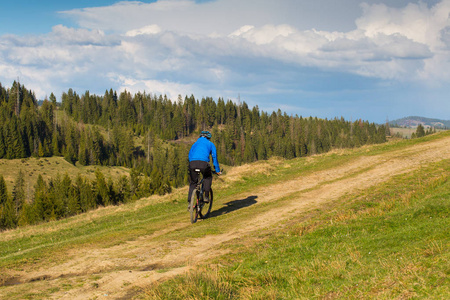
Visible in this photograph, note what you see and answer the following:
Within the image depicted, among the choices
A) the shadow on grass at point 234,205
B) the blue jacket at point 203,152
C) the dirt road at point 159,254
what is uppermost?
the blue jacket at point 203,152

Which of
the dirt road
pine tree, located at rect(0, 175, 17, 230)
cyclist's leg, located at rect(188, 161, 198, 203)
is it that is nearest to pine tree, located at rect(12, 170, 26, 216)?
pine tree, located at rect(0, 175, 17, 230)

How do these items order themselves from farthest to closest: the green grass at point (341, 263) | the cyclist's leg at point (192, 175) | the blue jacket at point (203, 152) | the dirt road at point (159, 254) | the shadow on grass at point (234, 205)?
1. the shadow on grass at point (234, 205)
2. the blue jacket at point (203, 152)
3. the cyclist's leg at point (192, 175)
4. the dirt road at point (159, 254)
5. the green grass at point (341, 263)

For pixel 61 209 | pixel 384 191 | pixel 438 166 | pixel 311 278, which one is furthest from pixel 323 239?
pixel 61 209

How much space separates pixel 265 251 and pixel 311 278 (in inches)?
89.8

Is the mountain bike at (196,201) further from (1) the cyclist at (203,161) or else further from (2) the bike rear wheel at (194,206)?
(1) the cyclist at (203,161)

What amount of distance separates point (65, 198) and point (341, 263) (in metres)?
104

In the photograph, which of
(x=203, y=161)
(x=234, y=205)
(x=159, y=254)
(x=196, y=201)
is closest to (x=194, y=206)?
(x=196, y=201)

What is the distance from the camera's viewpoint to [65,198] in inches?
3875

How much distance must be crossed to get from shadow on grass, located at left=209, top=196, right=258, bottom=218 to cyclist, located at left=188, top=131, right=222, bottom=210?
1951mm

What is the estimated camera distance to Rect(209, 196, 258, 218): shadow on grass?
1487 centimetres

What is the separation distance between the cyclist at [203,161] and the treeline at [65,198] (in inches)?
2678

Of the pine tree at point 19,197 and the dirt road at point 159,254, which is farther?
the pine tree at point 19,197

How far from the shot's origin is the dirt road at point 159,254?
644 cm

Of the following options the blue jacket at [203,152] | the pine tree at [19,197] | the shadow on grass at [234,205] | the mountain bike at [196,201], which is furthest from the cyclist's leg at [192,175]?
the pine tree at [19,197]
